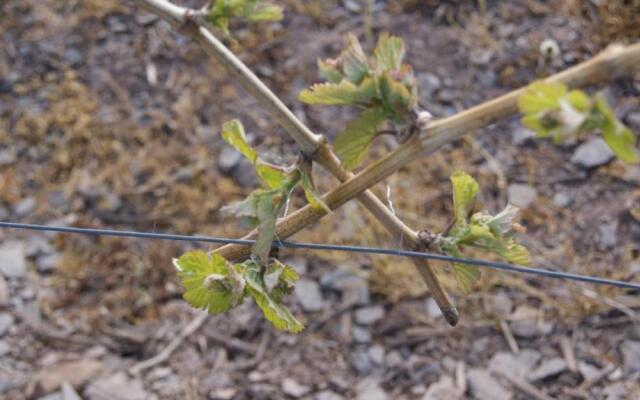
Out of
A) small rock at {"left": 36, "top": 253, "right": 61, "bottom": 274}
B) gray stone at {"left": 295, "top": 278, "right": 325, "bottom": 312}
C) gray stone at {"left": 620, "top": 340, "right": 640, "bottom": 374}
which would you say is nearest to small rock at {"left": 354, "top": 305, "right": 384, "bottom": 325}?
gray stone at {"left": 295, "top": 278, "right": 325, "bottom": 312}

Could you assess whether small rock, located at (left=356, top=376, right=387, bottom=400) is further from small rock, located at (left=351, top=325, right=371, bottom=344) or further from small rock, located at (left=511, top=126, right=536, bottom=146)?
small rock, located at (left=511, top=126, right=536, bottom=146)

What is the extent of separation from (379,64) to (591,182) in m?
1.77

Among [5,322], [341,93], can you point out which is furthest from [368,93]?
[5,322]

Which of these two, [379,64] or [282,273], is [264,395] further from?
[379,64]

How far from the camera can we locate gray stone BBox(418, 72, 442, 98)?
279cm

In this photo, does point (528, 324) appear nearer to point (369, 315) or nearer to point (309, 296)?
point (369, 315)

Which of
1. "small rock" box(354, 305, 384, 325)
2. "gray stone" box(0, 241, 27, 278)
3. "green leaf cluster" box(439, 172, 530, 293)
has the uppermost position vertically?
"green leaf cluster" box(439, 172, 530, 293)

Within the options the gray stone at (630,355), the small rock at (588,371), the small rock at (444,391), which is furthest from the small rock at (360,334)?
the gray stone at (630,355)

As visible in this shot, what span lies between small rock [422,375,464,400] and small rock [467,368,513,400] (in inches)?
1.7

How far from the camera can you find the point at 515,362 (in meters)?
2.05

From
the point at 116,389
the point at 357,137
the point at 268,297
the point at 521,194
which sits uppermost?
the point at 357,137

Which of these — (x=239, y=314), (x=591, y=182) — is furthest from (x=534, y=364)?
(x=239, y=314)

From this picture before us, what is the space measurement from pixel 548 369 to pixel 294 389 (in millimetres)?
698

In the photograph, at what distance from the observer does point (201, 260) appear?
0.90 metres
